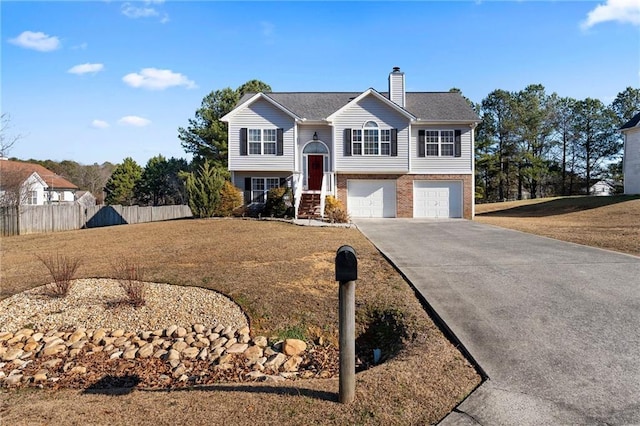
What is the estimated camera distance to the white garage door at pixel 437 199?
21812mm

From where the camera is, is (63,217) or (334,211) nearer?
(334,211)

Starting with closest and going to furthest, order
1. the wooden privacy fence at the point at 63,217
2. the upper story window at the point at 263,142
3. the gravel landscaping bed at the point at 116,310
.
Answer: the gravel landscaping bed at the point at 116,310 < the wooden privacy fence at the point at 63,217 < the upper story window at the point at 263,142

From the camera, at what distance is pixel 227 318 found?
6.25 metres

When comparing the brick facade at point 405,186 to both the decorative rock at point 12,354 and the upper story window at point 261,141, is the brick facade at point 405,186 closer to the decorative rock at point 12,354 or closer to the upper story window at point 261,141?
the upper story window at point 261,141

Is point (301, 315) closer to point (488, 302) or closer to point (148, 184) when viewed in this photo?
point (488, 302)

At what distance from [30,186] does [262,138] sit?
25.8 metres

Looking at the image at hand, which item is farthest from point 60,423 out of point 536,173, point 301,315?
point 536,173

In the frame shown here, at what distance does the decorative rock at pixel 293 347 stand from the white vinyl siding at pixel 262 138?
16.5m

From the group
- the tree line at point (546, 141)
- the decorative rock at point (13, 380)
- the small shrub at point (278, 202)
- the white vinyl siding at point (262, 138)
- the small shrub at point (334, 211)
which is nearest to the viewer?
the decorative rock at point (13, 380)

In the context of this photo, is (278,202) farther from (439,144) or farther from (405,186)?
(439,144)

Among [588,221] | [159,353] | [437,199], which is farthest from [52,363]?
[588,221]

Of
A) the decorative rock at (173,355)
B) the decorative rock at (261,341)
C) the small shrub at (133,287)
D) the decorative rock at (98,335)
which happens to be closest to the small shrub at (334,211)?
the small shrub at (133,287)

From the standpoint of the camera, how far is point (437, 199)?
2195 centimetres

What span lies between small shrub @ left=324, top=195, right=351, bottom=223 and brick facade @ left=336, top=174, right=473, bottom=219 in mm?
1219
